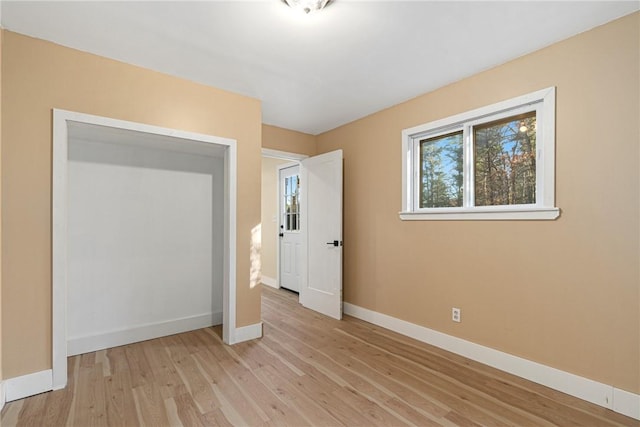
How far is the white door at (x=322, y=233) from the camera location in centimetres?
376

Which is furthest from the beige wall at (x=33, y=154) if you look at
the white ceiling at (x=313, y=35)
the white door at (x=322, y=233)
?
the white door at (x=322, y=233)

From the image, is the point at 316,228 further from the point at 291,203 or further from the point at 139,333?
the point at 139,333

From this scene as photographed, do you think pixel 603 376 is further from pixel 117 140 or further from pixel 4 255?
pixel 117 140

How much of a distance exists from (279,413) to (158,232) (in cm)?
225

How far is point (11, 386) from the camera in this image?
2.01 metres

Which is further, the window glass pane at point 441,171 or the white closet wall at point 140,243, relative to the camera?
the window glass pane at point 441,171

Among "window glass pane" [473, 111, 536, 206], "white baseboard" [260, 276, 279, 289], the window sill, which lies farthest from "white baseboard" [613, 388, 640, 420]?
"white baseboard" [260, 276, 279, 289]

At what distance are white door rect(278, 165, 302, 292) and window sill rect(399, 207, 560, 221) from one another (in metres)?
2.23

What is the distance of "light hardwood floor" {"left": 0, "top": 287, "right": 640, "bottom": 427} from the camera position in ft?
6.13

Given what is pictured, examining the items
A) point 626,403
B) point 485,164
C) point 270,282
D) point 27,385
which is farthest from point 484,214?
point 270,282

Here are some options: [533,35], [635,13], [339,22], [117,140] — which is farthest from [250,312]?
[635,13]

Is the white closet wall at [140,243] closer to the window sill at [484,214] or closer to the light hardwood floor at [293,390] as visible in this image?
the light hardwood floor at [293,390]

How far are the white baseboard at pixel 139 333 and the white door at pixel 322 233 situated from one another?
50.1 inches

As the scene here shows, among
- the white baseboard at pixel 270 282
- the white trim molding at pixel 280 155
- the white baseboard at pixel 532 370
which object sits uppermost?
the white trim molding at pixel 280 155
